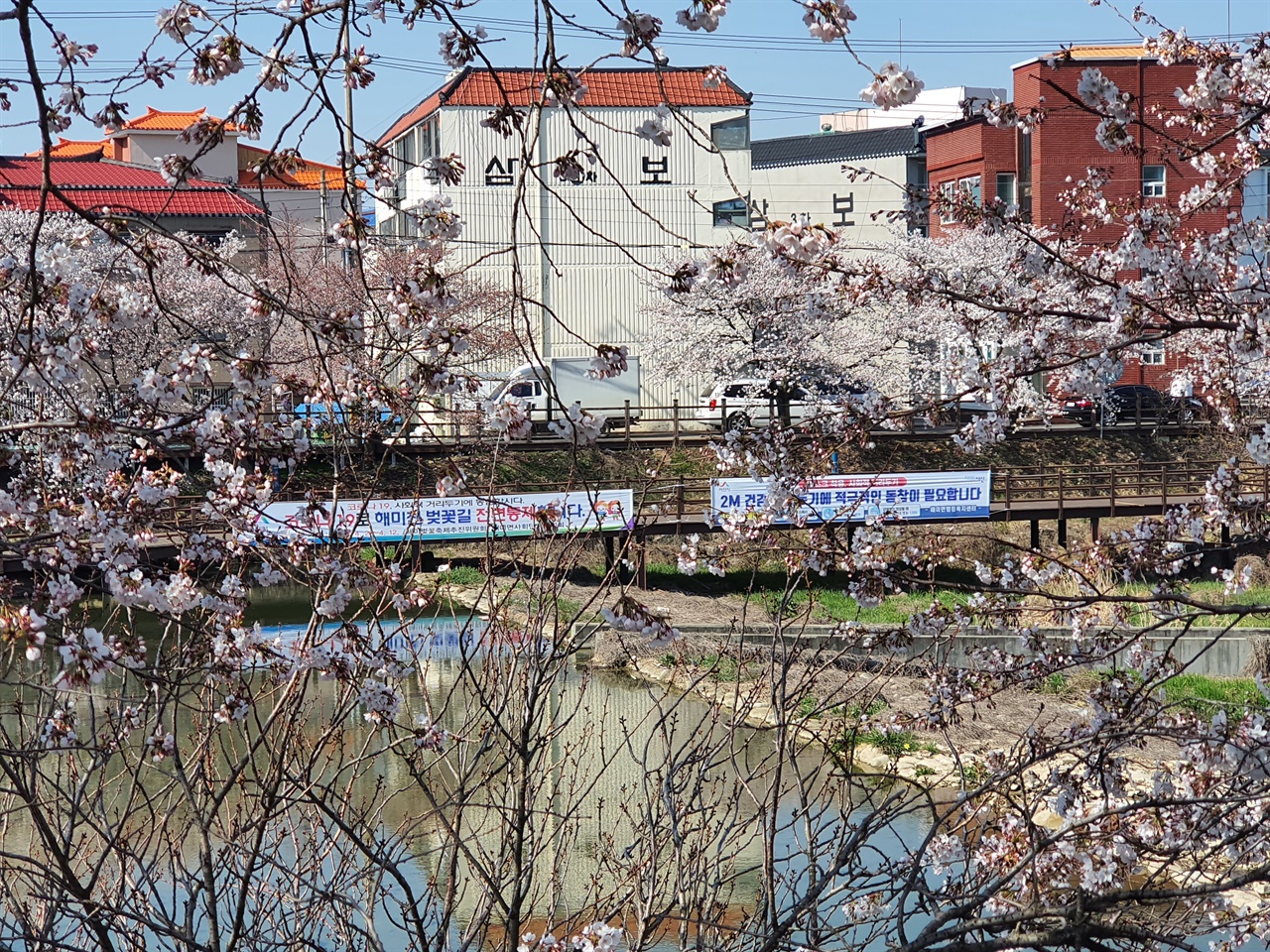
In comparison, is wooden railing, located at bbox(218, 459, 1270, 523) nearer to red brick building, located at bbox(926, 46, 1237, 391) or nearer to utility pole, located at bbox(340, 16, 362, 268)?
red brick building, located at bbox(926, 46, 1237, 391)

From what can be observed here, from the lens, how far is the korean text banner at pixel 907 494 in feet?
60.7

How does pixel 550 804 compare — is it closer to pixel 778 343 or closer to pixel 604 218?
pixel 778 343

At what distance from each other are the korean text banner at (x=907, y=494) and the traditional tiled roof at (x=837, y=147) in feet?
73.7

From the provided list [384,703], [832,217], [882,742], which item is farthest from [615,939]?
[832,217]

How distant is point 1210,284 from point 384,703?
136 inches

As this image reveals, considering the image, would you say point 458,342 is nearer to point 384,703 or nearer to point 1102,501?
point 384,703

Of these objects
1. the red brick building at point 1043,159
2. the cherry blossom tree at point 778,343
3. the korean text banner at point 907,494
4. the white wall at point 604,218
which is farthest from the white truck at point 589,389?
the korean text banner at point 907,494

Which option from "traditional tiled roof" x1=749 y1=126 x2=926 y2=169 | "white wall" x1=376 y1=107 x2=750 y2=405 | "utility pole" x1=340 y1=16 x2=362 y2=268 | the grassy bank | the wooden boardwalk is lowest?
the grassy bank

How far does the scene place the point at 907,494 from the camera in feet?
65.3

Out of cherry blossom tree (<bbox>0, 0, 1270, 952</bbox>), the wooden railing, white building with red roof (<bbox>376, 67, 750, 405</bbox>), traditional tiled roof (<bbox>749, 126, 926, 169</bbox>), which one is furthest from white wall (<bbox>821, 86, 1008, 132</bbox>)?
cherry blossom tree (<bbox>0, 0, 1270, 952</bbox>)

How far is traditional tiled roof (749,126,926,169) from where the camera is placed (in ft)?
138

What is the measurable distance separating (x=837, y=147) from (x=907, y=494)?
90.0ft

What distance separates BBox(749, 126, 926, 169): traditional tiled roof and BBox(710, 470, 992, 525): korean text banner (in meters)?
22.5

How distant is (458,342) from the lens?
384 centimetres
